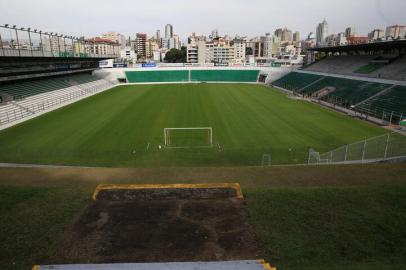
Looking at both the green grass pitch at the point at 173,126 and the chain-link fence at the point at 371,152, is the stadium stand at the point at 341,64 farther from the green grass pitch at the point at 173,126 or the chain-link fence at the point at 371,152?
the chain-link fence at the point at 371,152

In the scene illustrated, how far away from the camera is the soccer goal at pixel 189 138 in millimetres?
23281

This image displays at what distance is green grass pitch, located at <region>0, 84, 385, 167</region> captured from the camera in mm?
20422

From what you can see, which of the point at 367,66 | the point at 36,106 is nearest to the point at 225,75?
the point at 367,66

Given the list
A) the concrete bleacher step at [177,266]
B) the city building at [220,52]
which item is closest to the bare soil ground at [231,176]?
the concrete bleacher step at [177,266]

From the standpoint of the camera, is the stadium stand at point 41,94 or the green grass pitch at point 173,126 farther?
the stadium stand at point 41,94

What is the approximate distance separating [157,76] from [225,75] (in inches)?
729

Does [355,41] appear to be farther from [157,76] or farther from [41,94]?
[41,94]

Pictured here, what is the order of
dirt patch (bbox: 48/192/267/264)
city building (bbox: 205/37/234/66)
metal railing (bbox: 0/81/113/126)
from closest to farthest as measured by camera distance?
dirt patch (bbox: 48/192/267/264) < metal railing (bbox: 0/81/113/126) < city building (bbox: 205/37/234/66)

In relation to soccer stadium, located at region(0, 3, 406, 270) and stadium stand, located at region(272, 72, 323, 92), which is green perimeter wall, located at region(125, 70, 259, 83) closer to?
stadium stand, located at region(272, 72, 323, 92)

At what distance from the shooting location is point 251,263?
22.1 ft

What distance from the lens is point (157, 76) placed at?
269ft

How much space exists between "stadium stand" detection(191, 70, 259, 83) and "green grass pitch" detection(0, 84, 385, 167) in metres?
39.4

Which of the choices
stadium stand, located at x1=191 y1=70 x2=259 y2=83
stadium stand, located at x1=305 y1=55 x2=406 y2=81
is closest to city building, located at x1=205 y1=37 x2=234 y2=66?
stadium stand, located at x1=191 y1=70 x2=259 y2=83

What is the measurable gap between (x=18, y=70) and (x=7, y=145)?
24.7 m
